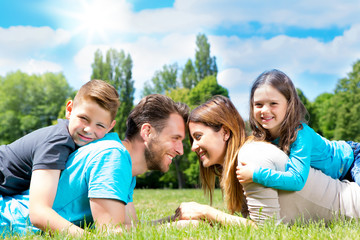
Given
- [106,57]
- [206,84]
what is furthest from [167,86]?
[206,84]

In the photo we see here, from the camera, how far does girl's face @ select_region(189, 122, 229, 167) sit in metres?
4.46

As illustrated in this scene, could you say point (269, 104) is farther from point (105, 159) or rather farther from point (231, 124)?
point (105, 159)

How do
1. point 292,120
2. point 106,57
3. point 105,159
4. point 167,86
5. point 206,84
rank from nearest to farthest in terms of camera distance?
point 105,159, point 292,120, point 206,84, point 106,57, point 167,86

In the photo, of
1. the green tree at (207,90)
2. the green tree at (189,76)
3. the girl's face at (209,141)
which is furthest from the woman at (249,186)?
the green tree at (189,76)

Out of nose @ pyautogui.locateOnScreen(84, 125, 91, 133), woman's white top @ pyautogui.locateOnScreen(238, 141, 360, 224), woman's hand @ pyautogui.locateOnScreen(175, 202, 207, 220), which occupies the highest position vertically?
nose @ pyautogui.locateOnScreen(84, 125, 91, 133)

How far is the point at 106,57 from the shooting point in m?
43.6

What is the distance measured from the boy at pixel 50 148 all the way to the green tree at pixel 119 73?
35.6 metres

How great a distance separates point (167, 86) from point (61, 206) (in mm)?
47683

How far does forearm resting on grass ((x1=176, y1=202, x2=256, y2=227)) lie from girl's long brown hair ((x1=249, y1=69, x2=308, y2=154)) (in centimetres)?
106

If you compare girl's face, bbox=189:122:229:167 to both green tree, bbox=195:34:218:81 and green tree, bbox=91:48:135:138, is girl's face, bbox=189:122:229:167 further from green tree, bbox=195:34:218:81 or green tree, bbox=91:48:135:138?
green tree, bbox=195:34:218:81

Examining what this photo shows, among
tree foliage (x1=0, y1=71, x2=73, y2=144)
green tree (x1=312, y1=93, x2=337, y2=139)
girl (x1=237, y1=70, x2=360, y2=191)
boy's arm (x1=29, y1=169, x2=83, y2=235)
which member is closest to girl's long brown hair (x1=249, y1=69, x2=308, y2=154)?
girl (x1=237, y1=70, x2=360, y2=191)

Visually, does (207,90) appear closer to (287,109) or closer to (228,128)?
(287,109)

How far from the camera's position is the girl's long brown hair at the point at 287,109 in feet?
14.3

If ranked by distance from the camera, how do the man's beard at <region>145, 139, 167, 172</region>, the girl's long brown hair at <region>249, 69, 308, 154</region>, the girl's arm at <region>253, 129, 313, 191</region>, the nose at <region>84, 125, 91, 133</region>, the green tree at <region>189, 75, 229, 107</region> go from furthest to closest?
the green tree at <region>189, 75, 229, 107</region> < the man's beard at <region>145, 139, 167, 172</region> < the girl's long brown hair at <region>249, 69, 308, 154</region> < the nose at <region>84, 125, 91, 133</region> < the girl's arm at <region>253, 129, 313, 191</region>
